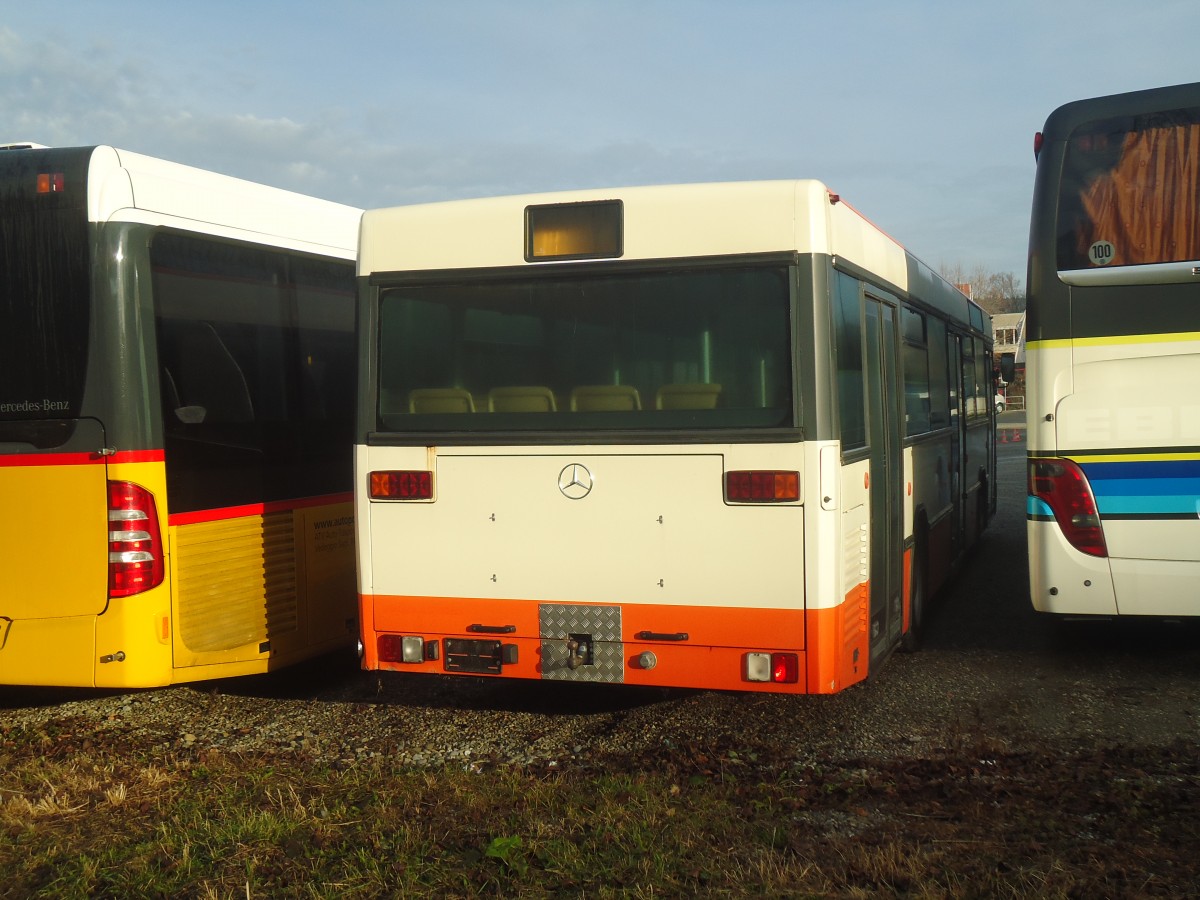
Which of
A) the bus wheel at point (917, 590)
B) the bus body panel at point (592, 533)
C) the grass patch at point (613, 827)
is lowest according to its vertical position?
the grass patch at point (613, 827)

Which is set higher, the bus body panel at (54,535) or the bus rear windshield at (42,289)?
the bus rear windshield at (42,289)

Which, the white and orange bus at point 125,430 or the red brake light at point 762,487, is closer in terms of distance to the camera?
the red brake light at point 762,487

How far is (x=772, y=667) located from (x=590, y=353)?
1751 millimetres

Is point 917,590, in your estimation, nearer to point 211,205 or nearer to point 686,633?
point 686,633

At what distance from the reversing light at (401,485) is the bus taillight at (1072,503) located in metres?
3.60

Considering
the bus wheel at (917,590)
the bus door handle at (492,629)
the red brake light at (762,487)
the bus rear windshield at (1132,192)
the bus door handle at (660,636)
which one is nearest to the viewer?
the red brake light at (762,487)

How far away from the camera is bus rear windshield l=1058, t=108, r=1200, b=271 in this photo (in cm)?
714

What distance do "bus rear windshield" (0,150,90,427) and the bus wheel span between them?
17.3ft

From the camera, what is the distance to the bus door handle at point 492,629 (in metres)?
6.43

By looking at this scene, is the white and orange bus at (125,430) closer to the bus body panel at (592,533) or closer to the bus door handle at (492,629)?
the bus body panel at (592,533)

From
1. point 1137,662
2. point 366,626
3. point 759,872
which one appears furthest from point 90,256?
point 1137,662

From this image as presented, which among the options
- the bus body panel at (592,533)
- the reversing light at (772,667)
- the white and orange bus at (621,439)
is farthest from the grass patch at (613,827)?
the bus body panel at (592,533)

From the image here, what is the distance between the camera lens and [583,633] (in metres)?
6.32

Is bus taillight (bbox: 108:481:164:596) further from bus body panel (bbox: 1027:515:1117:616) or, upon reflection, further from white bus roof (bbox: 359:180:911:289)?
bus body panel (bbox: 1027:515:1117:616)
